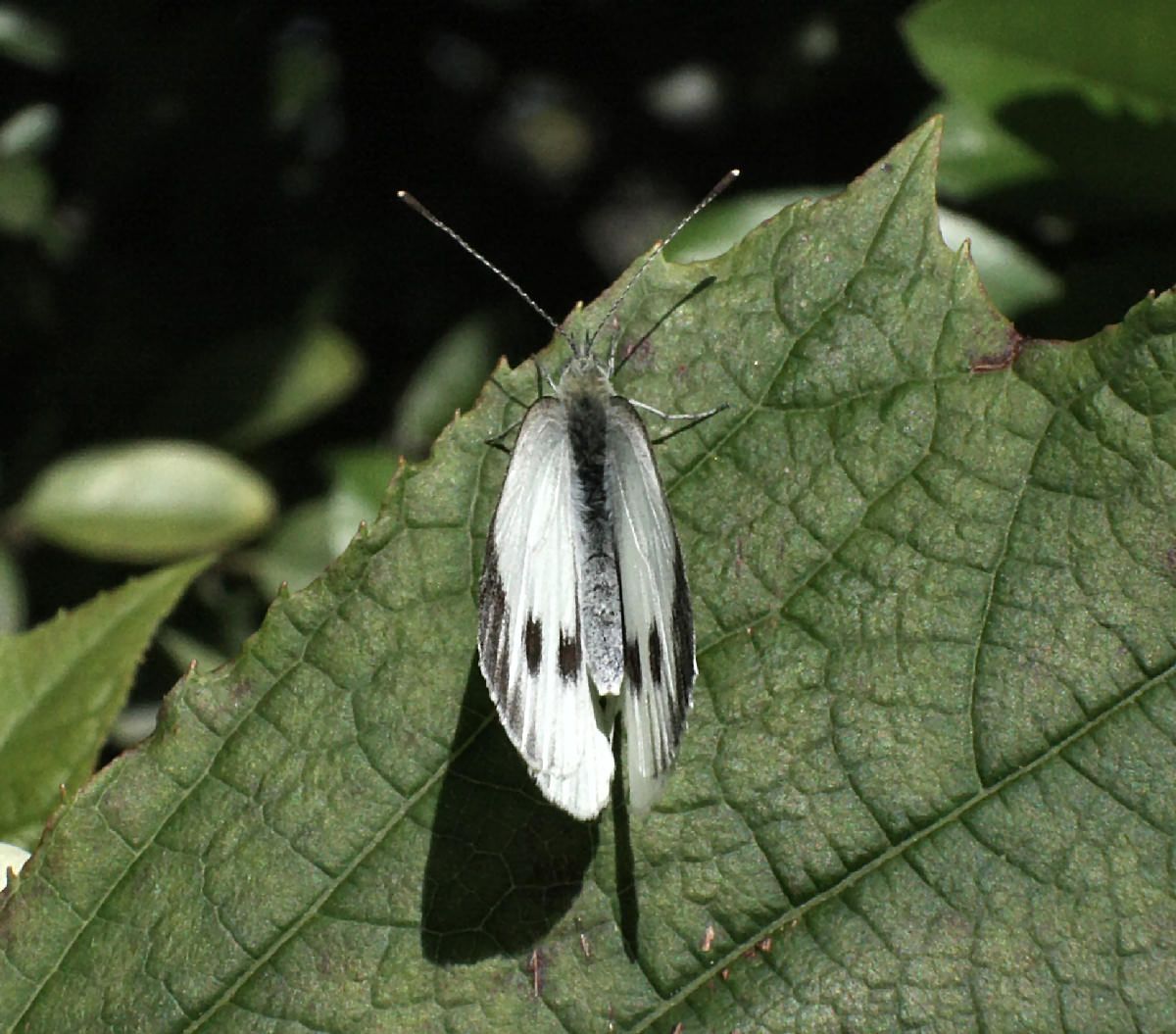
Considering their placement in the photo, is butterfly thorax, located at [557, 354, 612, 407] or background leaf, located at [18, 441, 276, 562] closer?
butterfly thorax, located at [557, 354, 612, 407]

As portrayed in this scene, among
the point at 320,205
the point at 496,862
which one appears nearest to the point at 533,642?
the point at 496,862

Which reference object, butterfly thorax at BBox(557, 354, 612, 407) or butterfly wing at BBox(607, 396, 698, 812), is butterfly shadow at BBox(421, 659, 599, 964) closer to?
butterfly wing at BBox(607, 396, 698, 812)

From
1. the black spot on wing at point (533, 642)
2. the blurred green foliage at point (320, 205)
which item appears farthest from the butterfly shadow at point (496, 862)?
the blurred green foliage at point (320, 205)

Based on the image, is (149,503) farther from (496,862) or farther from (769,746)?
(769,746)

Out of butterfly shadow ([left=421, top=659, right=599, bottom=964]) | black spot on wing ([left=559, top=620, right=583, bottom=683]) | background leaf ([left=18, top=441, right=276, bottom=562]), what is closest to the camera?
butterfly shadow ([left=421, top=659, right=599, bottom=964])

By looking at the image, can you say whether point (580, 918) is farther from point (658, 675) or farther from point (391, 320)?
point (391, 320)

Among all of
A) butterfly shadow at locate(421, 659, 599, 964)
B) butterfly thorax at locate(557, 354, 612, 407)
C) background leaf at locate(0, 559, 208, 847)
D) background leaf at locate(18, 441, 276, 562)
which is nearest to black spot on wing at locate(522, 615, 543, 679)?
butterfly shadow at locate(421, 659, 599, 964)

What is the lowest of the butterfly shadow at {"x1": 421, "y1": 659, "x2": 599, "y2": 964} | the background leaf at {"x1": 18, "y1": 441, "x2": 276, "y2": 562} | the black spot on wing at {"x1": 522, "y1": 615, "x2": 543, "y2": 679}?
the butterfly shadow at {"x1": 421, "y1": 659, "x2": 599, "y2": 964}
